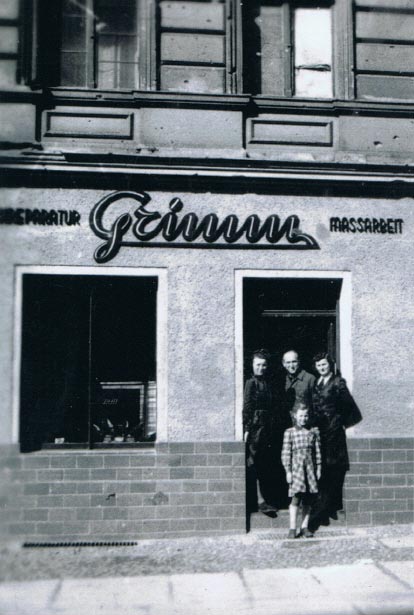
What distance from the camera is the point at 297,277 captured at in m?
7.96

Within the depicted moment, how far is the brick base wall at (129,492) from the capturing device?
7477mm

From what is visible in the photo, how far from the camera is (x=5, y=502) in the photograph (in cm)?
674

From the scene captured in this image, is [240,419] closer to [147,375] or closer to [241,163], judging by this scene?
[147,375]

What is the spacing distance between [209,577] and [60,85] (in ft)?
18.6

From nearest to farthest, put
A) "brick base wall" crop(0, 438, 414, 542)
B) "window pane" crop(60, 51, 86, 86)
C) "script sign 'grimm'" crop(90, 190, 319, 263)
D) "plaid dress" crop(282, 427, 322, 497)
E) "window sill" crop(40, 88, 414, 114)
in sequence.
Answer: "brick base wall" crop(0, 438, 414, 542), "plaid dress" crop(282, 427, 322, 497), "script sign 'grimm'" crop(90, 190, 319, 263), "window sill" crop(40, 88, 414, 114), "window pane" crop(60, 51, 86, 86)

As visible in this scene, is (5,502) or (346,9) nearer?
(5,502)

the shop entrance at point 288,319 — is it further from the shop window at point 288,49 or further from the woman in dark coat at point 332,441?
the shop window at point 288,49

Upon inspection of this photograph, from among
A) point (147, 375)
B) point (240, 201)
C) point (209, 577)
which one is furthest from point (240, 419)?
point (240, 201)

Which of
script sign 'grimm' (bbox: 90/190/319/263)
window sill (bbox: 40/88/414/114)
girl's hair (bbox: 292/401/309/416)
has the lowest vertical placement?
girl's hair (bbox: 292/401/309/416)

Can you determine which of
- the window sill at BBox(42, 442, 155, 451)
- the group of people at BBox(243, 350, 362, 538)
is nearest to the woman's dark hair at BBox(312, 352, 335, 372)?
the group of people at BBox(243, 350, 362, 538)

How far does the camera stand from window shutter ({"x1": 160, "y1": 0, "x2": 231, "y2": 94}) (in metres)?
7.86

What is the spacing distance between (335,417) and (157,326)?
235 centimetres

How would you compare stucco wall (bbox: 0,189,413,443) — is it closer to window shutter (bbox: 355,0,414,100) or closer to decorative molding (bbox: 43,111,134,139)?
decorative molding (bbox: 43,111,134,139)

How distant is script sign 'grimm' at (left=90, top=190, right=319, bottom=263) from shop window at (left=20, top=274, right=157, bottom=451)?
472 mm
